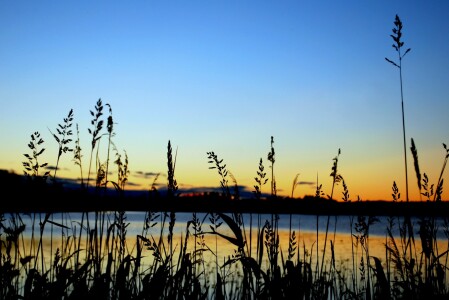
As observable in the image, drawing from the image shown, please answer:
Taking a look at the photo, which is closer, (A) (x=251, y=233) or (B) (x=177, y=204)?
(B) (x=177, y=204)

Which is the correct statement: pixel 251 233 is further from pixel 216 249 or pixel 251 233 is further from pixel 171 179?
pixel 171 179

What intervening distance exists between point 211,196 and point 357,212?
6.33ft

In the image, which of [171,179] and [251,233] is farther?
[251,233]

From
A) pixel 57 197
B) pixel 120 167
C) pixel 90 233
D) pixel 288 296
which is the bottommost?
pixel 288 296

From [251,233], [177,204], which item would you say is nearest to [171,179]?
[177,204]

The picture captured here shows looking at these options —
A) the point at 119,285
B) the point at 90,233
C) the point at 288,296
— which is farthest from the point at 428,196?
the point at 90,233

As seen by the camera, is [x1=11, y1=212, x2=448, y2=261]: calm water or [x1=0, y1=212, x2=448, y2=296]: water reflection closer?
[x1=0, y1=212, x2=448, y2=296]: water reflection

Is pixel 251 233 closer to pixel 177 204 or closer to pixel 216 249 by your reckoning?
pixel 216 249

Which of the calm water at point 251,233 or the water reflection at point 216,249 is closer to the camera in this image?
the water reflection at point 216,249

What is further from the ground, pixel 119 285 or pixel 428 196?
pixel 428 196

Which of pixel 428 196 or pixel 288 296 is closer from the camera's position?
pixel 288 296

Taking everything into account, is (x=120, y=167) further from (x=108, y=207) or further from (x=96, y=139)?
(x=96, y=139)

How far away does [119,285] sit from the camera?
322cm

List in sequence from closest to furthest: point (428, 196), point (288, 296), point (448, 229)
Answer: point (288, 296) → point (428, 196) → point (448, 229)
